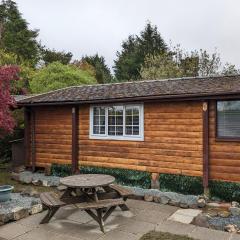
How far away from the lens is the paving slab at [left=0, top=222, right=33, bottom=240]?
20.0ft

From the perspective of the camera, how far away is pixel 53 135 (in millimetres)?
11641

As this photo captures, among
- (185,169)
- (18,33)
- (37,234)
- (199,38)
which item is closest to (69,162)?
(185,169)

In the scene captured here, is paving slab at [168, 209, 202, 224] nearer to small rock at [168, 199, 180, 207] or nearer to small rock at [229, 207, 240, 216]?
small rock at [168, 199, 180, 207]

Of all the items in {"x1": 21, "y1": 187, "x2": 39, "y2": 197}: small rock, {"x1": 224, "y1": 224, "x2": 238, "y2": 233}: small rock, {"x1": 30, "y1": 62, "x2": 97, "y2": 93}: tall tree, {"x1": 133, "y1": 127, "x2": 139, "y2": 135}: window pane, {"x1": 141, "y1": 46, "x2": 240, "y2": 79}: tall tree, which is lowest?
{"x1": 224, "y1": 224, "x2": 238, "y2": 233}: small rock

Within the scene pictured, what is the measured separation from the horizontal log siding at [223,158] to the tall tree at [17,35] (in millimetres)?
25095

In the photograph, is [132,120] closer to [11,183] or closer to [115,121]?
[115,121]

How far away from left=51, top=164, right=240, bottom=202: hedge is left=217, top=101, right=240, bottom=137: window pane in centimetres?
129

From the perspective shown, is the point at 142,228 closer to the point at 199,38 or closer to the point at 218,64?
the point at 218,64

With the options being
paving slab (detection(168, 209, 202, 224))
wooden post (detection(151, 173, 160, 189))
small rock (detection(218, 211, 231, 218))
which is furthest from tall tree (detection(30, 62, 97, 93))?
small rock (detection(218, 211, 231, 218))

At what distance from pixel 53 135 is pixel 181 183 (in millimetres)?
4993

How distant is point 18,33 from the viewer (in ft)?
106

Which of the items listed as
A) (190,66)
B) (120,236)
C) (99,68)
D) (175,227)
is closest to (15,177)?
(120,236)

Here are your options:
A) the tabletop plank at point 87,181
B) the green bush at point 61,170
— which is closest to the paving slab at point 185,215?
the tabletop plank at point 87,181

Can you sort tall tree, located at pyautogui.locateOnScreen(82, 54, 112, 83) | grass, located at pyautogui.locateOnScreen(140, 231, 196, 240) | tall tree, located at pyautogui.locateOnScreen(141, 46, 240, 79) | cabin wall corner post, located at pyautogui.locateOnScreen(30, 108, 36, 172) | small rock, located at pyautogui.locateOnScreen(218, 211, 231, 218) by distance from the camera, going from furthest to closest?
tall tree, located at pyautogui.locateOnScreen(82, 54, 112, 83), tall tree, located at pyautogui.locateOnScreen(141, 46, 240, 79), cabin wall corner post, located at pyautogui.locateOnScreen(30, 108, 36, 172), small rock, located at pyautogui.locateOnScreen(218, 211, 231, 218), grass, located at pyautogui.locateOnScreen(140, 231, 196, 240)
